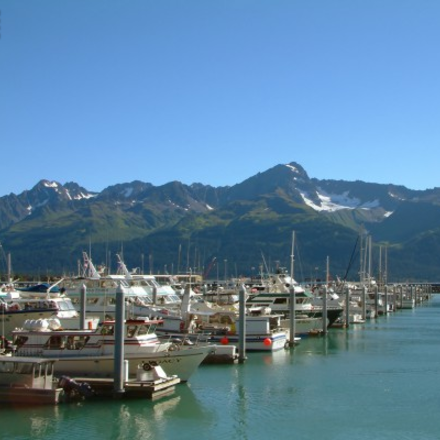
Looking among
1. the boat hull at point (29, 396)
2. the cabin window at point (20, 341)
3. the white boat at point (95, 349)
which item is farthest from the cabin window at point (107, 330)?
the boat hull at point (29, 396)

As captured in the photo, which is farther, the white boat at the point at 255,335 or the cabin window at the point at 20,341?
the white boat at the point at 255,335

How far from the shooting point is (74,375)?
1645 inches

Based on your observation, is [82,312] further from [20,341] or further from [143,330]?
[143,330]

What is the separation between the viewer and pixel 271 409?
3997cm

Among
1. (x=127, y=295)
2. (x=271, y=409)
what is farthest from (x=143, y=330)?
(x=127, y=295)

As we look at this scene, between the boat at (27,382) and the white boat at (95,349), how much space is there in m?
3.15

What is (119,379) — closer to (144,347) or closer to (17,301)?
(144,347)

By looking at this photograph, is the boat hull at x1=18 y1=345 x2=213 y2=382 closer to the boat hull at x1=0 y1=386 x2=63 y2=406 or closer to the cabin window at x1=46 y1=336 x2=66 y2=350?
the cabin window at x1=46 y1=336 x2=66 y2=350

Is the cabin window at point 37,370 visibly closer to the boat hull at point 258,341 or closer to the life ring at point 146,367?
the life ring at point 146,367

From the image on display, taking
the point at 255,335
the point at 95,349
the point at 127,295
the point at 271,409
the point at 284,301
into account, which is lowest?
the point at 271,409

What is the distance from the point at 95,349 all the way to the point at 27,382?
508 cm

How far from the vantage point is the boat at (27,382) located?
37.5 meters

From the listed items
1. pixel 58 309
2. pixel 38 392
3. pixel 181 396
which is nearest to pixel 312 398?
pixel 181 396

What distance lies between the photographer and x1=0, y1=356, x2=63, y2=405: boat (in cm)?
3747
